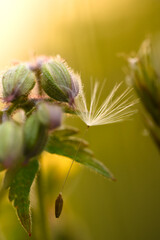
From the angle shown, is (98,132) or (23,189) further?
(98,132)

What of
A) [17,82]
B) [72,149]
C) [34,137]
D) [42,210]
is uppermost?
[17,82]

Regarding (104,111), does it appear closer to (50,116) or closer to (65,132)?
(65,132)

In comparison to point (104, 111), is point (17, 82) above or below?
above

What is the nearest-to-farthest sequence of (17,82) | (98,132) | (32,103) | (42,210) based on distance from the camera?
(17,82) < (32,103) < (42,210) < (98,132)

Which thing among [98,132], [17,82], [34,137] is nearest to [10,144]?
[34,137]

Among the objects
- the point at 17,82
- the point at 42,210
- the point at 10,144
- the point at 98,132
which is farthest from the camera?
the point at 98,132

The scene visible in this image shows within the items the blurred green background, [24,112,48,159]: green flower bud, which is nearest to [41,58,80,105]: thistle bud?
[24,112,48,159]: green flower bud

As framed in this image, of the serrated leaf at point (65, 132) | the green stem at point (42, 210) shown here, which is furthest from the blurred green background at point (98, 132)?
the serrated leaf at point (65, 132)
